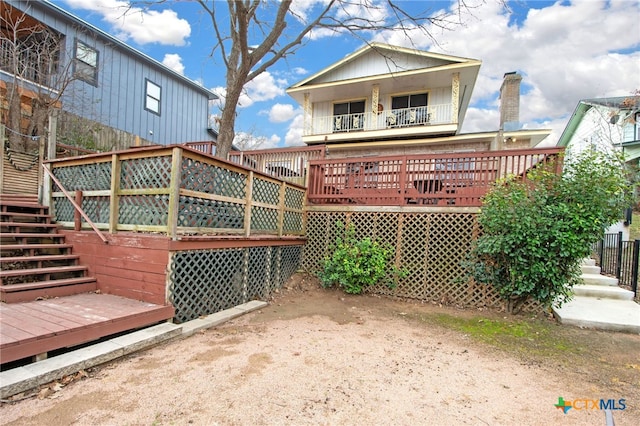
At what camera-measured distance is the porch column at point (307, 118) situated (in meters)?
15.0

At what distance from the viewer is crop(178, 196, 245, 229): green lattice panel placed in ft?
14.3

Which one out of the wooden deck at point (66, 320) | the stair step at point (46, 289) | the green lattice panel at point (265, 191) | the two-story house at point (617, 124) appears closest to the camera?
the wooden deck at point (66, 320)

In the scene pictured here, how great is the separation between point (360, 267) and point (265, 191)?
7.71 ft

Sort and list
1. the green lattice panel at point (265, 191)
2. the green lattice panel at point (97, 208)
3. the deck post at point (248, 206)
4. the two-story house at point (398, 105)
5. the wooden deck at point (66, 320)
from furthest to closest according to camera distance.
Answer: the two-story house at point (398, 105) < the green lattice panel at point (265, 191) < the deck post at point (248, 206) < the green lattice panel at point (97, 208) < the wooden deck at point (66, 320)

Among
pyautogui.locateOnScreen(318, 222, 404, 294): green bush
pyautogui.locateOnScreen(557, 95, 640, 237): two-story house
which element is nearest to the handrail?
pyautogui.locateOnScreen(318, 222, 404, 294): green bush

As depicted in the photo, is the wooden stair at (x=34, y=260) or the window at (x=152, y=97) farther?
the window at (x=152, y=97)

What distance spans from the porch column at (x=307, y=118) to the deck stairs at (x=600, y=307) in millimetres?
11597

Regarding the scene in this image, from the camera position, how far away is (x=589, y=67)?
1605 centimetres

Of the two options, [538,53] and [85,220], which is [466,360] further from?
[538,53]

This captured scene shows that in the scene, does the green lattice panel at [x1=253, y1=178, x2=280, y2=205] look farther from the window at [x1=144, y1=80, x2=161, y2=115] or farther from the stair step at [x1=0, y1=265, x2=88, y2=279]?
the window at [x1=144, y1=80, x2=161, y2=115]

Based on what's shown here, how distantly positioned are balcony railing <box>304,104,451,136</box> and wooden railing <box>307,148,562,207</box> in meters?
7.10

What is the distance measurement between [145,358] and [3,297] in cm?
213

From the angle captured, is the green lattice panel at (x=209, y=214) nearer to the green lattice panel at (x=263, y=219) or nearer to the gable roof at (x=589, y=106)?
the green lattice panel at (x=263, y=219)

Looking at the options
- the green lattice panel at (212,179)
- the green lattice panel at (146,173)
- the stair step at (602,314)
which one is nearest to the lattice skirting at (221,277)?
the green lattice panel at (212,179)
